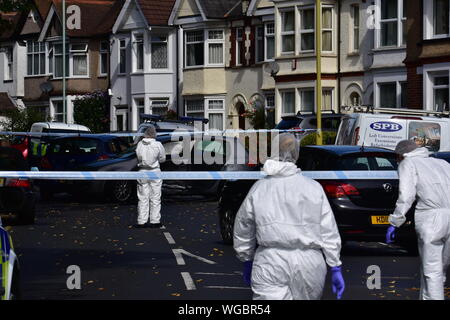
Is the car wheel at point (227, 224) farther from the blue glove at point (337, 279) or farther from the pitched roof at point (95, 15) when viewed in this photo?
the pitched roof at point (95, 15)

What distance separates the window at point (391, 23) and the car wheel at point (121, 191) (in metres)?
18.0

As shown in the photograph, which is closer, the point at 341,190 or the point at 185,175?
the point at 185,175

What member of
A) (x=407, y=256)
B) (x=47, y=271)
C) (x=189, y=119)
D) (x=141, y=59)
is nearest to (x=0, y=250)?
(x=47, y=271)

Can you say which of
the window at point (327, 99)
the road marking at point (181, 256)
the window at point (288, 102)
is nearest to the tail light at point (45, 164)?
the road marking at point (181, 256)

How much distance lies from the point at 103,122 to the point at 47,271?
150 ft

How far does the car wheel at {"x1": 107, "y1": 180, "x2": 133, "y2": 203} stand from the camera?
1060 inches

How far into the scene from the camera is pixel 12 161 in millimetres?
20188

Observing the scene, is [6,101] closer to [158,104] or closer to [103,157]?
[158,104]

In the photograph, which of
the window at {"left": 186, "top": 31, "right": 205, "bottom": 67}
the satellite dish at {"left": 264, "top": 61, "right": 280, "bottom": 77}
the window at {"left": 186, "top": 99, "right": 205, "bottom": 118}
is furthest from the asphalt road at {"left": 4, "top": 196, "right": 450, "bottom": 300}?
the window at {"left": 186, "top": 31, "right": 205, "bottom": 67}

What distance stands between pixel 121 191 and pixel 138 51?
3107 cm

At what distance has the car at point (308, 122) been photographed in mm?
34000

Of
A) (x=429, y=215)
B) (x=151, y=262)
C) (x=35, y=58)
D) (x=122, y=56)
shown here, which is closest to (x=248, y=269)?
(x=429, y=215)

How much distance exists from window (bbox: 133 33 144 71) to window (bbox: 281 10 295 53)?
11.7 metres
